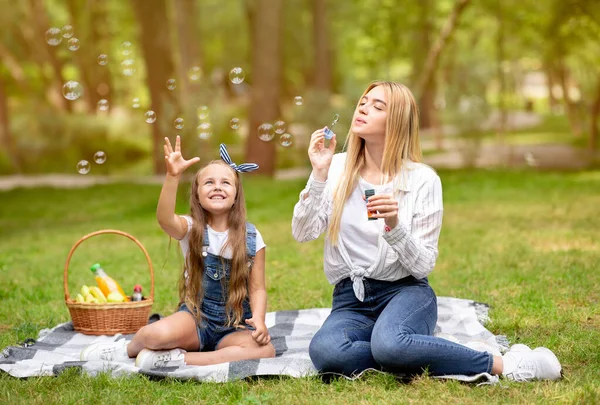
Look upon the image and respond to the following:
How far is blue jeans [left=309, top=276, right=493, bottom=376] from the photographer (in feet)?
11.7

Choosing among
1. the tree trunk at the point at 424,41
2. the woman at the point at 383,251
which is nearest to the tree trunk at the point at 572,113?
the tree trunk at the point at 424,41

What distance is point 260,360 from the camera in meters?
3.89

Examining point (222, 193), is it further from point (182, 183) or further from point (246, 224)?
point (182, 183)

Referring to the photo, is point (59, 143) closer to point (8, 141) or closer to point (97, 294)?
point (8, 141)

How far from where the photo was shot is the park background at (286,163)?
13.7 ft

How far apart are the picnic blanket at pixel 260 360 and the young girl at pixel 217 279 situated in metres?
0.15

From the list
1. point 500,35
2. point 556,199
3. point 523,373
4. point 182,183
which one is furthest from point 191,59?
point 523,373

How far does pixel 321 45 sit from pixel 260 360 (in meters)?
17.9

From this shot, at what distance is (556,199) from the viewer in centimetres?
1081

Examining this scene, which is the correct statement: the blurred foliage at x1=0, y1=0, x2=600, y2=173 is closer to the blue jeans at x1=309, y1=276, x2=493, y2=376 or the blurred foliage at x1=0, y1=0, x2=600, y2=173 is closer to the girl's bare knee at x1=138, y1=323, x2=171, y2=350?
the girl's bare knee at x1=138, y1=323, x2=171, y2=350

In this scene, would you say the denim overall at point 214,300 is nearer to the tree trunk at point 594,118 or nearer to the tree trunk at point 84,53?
the tree trunk at point 594,118

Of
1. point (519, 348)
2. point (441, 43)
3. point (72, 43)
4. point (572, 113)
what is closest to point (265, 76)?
point (441, 43)

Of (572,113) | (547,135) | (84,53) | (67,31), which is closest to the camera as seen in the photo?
(67,31)

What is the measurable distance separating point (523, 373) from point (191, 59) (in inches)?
536
